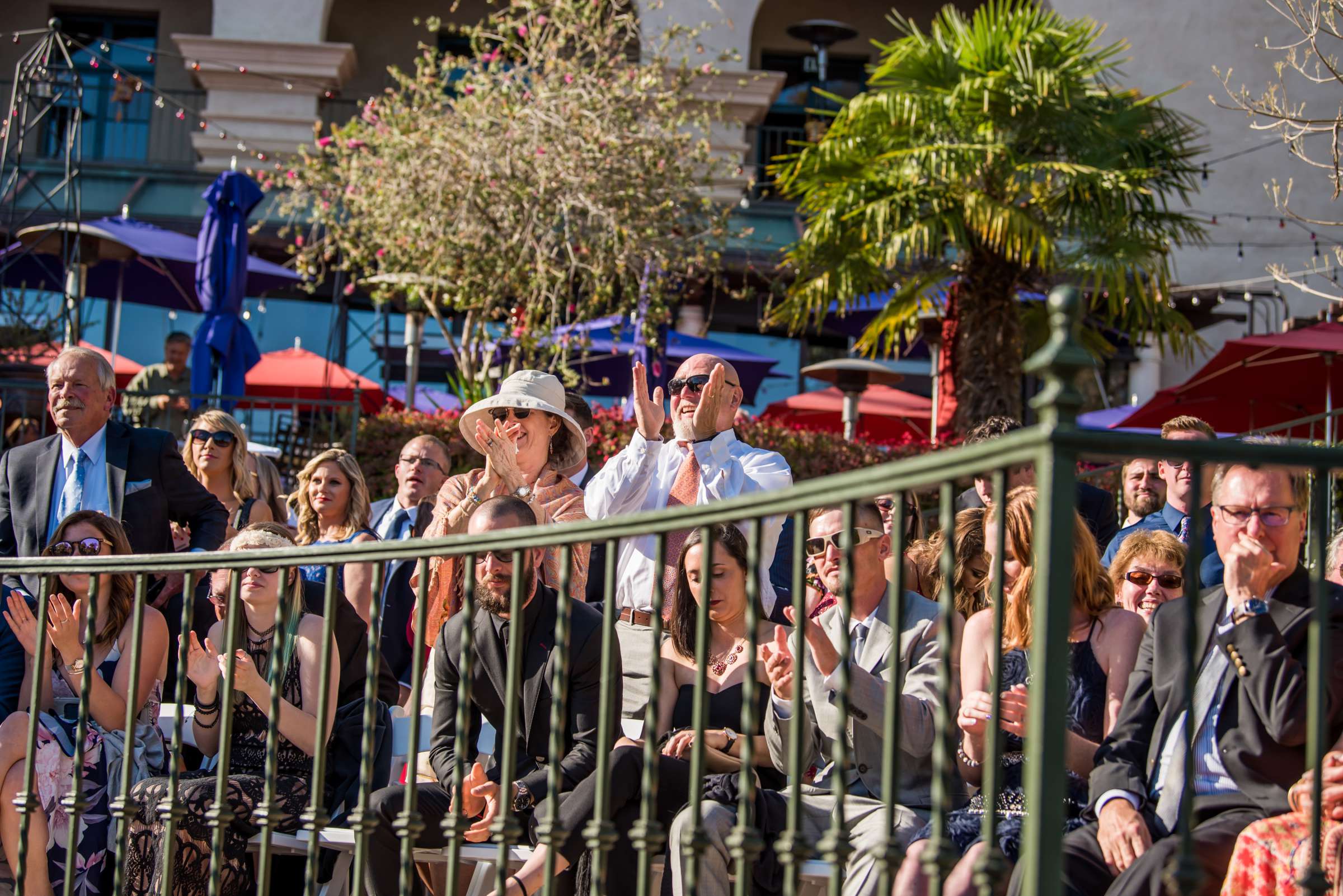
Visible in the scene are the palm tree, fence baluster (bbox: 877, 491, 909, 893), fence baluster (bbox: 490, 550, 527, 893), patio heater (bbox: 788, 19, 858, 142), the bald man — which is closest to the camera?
fence baluster (bbox: 877, 491, 909, 893)

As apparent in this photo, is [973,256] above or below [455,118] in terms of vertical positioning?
below

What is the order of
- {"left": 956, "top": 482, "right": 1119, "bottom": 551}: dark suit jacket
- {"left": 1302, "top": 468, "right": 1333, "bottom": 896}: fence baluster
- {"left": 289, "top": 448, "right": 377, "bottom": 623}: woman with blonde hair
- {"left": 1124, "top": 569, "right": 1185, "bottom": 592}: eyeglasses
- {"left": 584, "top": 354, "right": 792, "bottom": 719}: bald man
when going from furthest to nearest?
1. {"left": 289, "top": 448, "right": 377, "bottom": 623}: woman with blonde hair
2. {"left": 956, "top": 482, "right": 1119, "bottom": 551}: dark suit jacket
3. {"left": 584, "top": 354, "right": 792, "bottom": 719}: bald man
4. {"left": 1124, "top": 569, "right": 1185, "bottom": 592}: eyeglasses
5. {"left": 1302, "top": 468, "right": 1333, "bottom": 896}: fence baluster

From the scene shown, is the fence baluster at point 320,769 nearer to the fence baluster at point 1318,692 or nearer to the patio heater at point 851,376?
the fence baluster at point 1318,692

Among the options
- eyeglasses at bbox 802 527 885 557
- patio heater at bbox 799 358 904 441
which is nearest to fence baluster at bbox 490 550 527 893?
eyeglasses at bbox 802 527 885 557

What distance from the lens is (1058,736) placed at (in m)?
2.41

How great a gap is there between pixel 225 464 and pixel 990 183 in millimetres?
7124

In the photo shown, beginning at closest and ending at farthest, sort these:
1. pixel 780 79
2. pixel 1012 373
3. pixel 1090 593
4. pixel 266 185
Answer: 1. pixel 1090 593
2. pixel 1012 373
3. pixel 266 185
4. pixel 780 79

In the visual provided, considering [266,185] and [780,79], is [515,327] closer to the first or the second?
[266,185]

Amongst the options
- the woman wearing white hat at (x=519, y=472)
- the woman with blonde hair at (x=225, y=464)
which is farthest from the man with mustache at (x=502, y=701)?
the woman with blonde hair at (x=225, y=464)

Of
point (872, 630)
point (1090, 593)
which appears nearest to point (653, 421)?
point (872, 630)

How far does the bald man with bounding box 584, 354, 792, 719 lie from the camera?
5.73 meters

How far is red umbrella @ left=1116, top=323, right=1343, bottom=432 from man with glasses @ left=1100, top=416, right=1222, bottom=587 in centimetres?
481

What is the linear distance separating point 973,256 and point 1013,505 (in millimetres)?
8255

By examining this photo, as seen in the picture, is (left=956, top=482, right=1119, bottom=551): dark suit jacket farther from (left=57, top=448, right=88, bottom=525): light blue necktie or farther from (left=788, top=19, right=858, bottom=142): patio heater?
(left=788, top=19, right=858, bottom=142): patio heater
